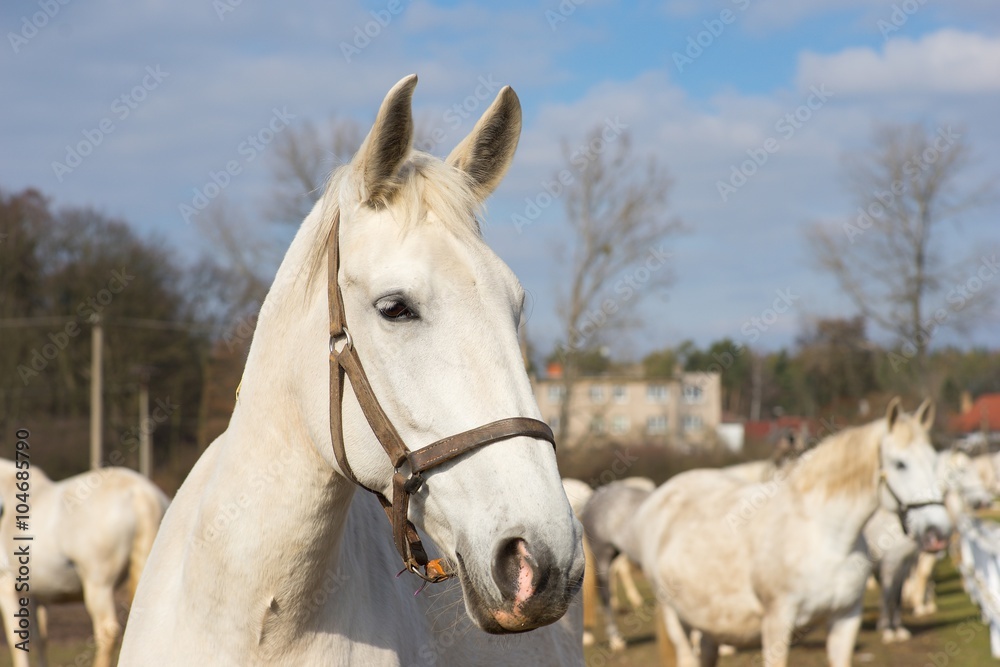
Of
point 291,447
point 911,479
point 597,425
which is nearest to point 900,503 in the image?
point 911,479

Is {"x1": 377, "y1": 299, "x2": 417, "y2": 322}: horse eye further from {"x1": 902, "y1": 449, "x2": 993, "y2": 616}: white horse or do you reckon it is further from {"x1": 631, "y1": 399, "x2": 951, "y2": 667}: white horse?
{"x1": 902, "y1": 449, "x2": 993, "y2": 616}: white horse

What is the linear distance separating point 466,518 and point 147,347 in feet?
91.5

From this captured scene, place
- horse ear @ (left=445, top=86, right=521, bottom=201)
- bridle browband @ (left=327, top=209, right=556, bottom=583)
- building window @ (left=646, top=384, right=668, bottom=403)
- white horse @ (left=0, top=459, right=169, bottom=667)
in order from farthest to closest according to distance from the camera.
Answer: building window @ (left=646, top=384, right=668, bottom=403) < white horse @ (left=0, top=459, right=169, bottom=667) < horse ear @ (left=445, top=86, right=521, bottom=201) < bridle browband @ (left=327, top=209, right=556, bottom=583)

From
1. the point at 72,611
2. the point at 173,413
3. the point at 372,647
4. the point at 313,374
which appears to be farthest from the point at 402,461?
the point at 173,413

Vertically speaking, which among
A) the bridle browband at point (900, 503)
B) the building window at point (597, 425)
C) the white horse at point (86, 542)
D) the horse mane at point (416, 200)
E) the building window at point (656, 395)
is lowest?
the building window at point (656, 395)

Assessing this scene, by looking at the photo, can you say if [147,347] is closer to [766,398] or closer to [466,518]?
[466,518]

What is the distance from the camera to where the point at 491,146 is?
199 centimetres

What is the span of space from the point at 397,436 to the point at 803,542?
534cm

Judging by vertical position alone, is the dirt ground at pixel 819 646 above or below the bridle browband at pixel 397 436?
below

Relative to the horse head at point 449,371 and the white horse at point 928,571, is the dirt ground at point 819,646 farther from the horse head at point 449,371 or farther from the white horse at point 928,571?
the horse head at point 449,371

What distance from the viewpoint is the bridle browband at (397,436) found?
4.92 ft

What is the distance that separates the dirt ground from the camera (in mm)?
9219

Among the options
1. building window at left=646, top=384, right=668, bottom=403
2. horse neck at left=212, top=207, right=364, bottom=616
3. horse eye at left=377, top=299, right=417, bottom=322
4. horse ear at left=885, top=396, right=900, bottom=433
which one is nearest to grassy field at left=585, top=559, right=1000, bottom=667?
horse ear at left=885, top=396, right=900, bottom=433

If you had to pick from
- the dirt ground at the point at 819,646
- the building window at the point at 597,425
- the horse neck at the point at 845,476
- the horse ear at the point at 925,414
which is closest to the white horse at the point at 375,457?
the horse neck at the point at 845,476
